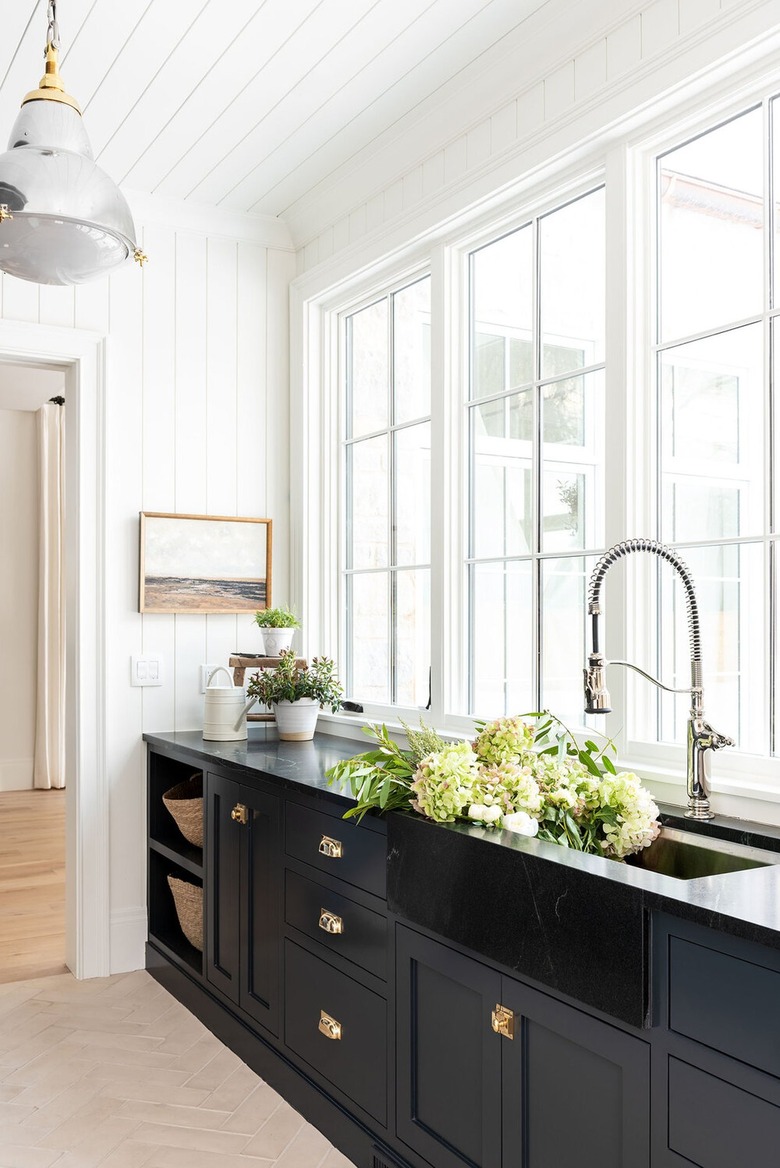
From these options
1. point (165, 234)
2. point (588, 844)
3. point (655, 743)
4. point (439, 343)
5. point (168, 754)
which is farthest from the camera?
point (165, 234)

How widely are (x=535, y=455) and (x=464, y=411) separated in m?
0.40

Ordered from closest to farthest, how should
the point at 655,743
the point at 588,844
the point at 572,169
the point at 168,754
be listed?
the point at 588,844 < the point at 655,743 < the point at 572,169 < the point at 168,754

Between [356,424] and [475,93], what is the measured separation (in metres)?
1.27

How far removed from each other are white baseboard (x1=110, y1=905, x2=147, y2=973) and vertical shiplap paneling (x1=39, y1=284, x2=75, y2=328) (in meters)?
2.10

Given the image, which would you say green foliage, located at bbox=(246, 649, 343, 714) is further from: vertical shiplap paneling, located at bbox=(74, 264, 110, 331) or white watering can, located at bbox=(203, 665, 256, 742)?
vertical shiplap paneling, located at bbox=(74, 264, 110, 331)

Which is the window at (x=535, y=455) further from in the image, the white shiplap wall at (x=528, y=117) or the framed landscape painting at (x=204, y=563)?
the framed landscape painting at (x=204, y=563)

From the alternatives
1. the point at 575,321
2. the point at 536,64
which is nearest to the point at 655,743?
the point at 575,321

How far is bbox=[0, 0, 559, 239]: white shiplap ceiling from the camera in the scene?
2.55m

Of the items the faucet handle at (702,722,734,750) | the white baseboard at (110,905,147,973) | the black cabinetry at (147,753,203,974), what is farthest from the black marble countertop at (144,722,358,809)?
the faucet handle at (702,722,734,750)

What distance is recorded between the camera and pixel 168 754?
3.47 meters

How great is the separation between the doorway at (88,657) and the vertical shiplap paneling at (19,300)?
0.13m

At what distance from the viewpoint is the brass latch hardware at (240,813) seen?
115 inches

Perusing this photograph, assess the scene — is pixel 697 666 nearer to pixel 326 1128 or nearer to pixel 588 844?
pixel 588 844

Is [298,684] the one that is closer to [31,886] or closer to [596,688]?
[596,688]
